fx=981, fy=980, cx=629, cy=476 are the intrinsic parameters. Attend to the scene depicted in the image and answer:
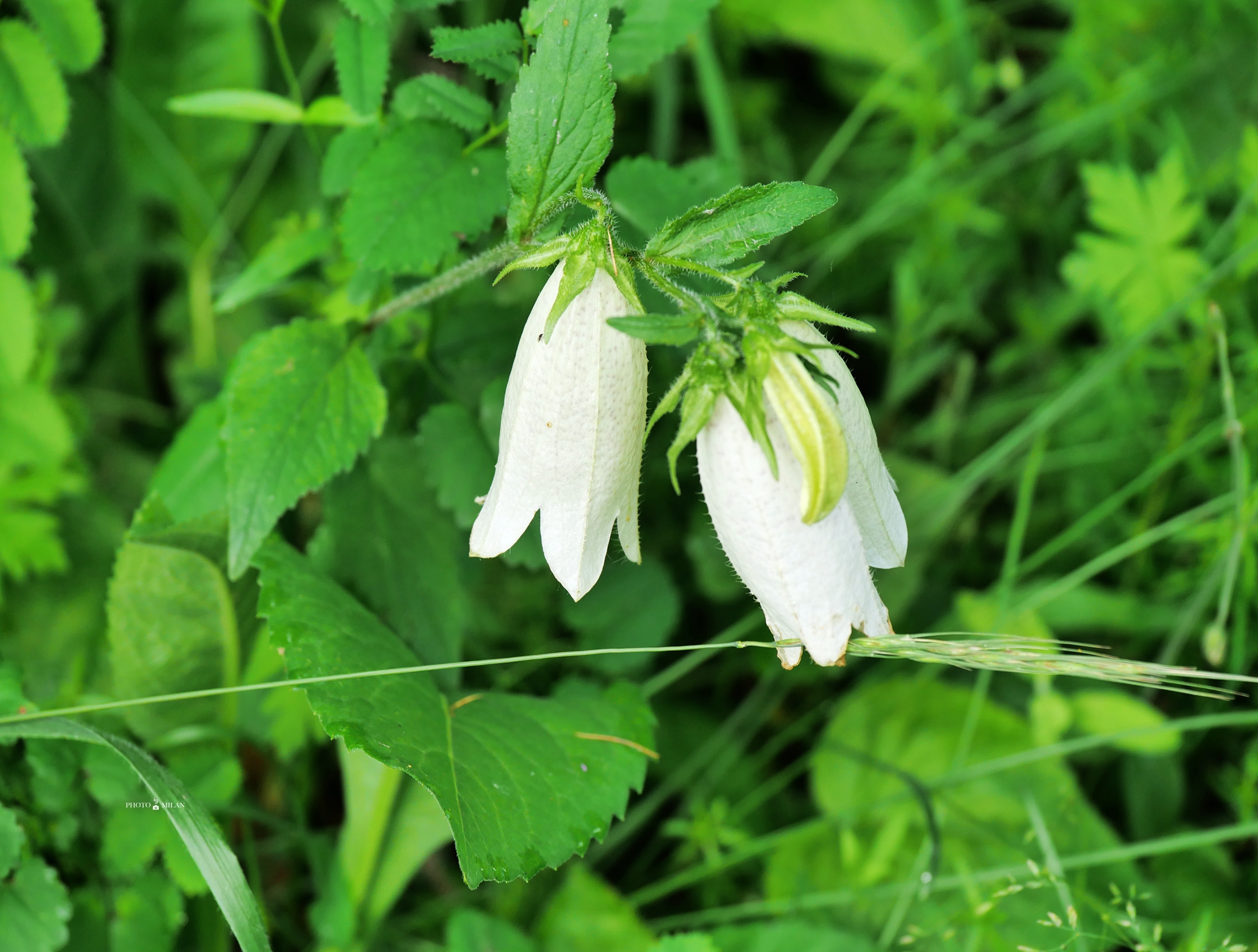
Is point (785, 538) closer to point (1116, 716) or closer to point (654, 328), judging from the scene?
point (654, 328)

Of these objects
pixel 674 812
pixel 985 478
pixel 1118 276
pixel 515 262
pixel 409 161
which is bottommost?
pixel 674 812

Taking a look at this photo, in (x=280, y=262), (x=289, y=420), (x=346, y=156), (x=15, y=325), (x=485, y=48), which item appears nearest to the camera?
(x=485, y=48)

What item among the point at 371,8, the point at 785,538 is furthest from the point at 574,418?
the point at 371,8

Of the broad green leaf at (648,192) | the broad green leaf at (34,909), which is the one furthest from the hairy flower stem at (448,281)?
the broad green leaf at (34,909)

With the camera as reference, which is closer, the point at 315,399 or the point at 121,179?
the point at 315,399

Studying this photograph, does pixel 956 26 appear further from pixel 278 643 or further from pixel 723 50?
pixel 278 643

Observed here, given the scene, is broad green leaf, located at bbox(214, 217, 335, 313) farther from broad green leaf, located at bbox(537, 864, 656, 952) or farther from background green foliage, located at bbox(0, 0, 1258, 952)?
broad green leaf, located at bbox(537, 864, 656, 952)

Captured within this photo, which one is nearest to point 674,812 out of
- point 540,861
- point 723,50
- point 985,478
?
point 540,861
